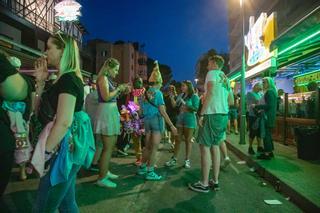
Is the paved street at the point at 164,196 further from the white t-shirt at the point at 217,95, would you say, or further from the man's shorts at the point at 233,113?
the man's shorts at the point at 233,113

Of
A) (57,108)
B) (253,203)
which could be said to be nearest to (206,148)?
(253,203)

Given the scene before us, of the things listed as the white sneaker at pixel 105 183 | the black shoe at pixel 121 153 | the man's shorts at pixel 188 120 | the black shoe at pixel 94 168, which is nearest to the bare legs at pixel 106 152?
the white sneaker at pixel 105 183

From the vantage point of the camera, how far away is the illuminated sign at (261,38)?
14781 millimetres

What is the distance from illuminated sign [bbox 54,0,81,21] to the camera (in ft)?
69.9

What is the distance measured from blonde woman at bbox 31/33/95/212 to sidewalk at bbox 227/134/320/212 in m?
3.39

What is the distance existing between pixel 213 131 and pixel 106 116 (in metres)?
1.83

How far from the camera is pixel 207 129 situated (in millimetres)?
5574

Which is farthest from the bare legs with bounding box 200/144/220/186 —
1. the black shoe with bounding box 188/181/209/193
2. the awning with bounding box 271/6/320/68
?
the awning with bounding box 271/6/320/68

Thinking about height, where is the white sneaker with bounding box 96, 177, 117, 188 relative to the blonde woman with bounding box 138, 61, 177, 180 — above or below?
below

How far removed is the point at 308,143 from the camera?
25.5 feet

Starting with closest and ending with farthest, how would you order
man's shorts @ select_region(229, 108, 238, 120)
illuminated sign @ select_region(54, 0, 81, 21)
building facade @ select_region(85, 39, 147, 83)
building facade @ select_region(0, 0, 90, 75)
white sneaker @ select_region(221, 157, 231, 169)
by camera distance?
white sneaker @ select_region(221, 157, 231, 169) → building facade @ select_region(0, 0, 90, 75) → man's shorts @ select_region(229, 108, 238, 120) → illuminated sign @ select_region(54, 0, 81, 21) → building facade @ select_region(85, 39, 147, 83)

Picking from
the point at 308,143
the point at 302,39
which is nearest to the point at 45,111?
the point at 308,143

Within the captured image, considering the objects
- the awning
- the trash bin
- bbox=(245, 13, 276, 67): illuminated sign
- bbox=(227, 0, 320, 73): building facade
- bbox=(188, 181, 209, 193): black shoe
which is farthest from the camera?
bbox=(227, 0, 320, 73): building facade

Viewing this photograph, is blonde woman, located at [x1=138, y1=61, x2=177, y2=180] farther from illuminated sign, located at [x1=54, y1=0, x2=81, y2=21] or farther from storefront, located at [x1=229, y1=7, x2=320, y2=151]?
illuminated sign, located at [x1=54, y1=0, x2=81, y2=21]
